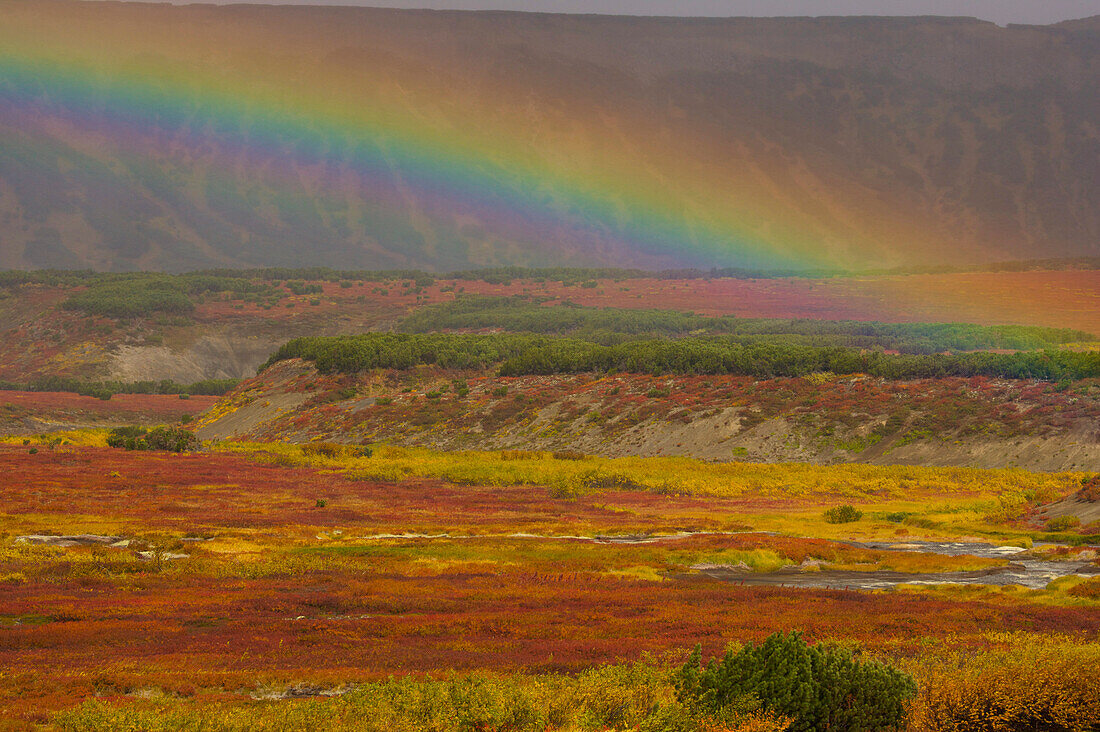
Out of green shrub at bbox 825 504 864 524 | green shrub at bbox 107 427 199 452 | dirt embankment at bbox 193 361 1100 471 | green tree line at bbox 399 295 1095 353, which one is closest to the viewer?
green shrub at bbox 825 504 864 524

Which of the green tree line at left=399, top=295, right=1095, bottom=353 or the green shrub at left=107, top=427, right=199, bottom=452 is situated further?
the green tree line at left=399, top=295, right=1095, bottom=353

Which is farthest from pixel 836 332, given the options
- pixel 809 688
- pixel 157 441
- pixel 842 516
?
pixel 809 688

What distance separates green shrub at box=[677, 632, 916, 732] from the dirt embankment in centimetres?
5626

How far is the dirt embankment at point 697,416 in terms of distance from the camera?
227ft

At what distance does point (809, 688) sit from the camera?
13.6 metres

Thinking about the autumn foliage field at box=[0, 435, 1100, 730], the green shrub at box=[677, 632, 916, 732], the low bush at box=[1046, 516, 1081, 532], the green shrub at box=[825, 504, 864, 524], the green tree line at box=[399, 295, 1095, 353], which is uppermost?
the green tree line at box=[399, 295, 1095, 353]

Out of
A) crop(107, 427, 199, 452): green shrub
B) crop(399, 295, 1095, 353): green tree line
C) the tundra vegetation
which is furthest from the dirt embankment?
crop(399, 295, 1095, 353): green tree line

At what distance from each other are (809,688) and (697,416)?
234 ft

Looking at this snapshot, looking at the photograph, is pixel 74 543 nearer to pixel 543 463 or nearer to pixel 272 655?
pixel 272 655

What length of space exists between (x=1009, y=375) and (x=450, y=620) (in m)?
76.8

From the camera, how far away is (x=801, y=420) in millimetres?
79312

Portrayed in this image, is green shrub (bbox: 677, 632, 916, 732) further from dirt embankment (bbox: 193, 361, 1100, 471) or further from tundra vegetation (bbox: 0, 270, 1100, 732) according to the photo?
dirt embankment (bbox: 193, 361, 1100, 471)

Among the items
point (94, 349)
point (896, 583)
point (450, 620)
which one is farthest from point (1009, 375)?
Answer: point (94, 349)

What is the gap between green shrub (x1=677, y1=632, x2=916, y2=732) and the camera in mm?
13789
